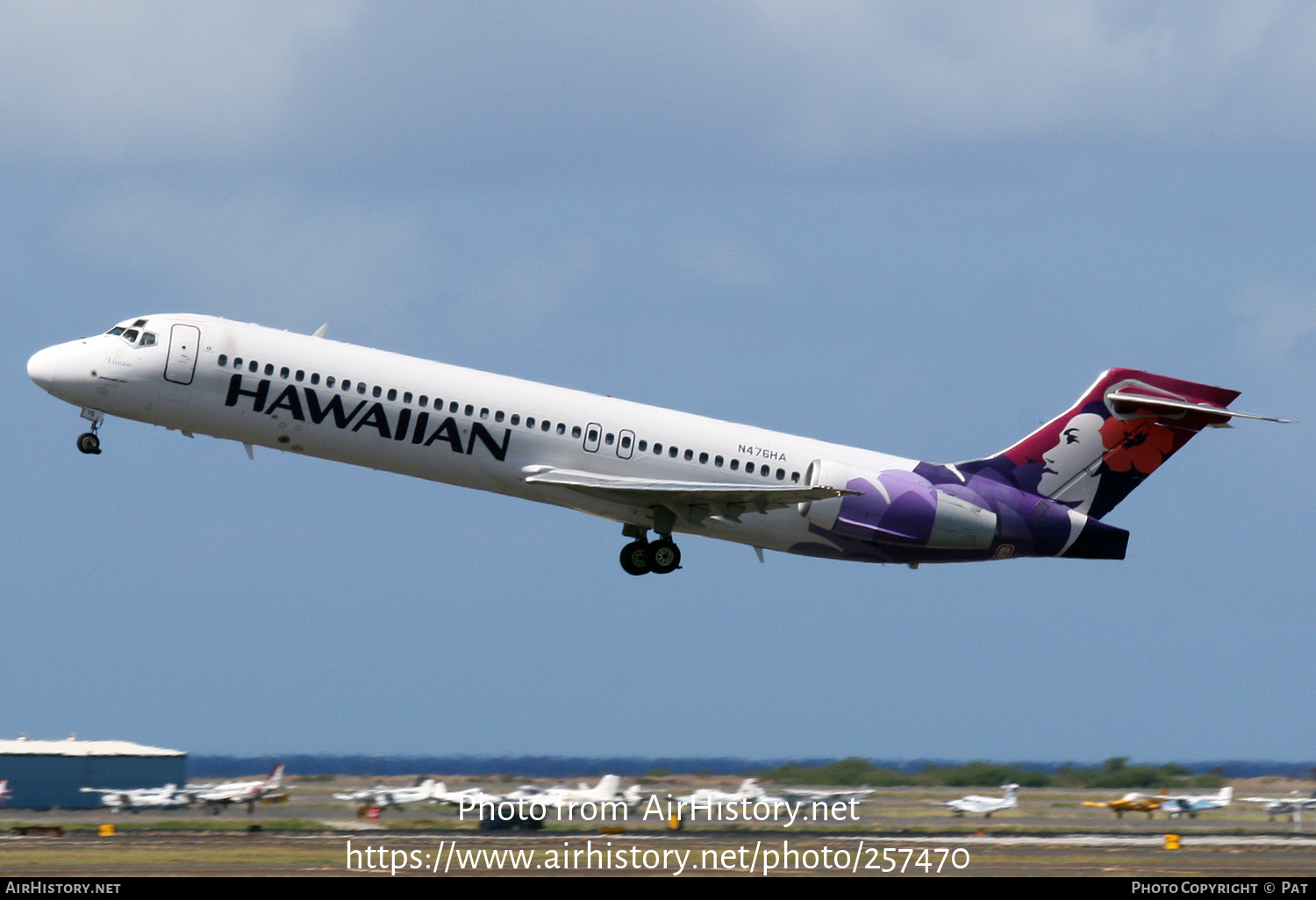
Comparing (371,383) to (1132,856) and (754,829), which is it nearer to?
(754,829)

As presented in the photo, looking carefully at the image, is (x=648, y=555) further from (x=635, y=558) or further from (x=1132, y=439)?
(x=1132, y=439)

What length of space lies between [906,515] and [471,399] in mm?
11375

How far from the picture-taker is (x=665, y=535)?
41.7m

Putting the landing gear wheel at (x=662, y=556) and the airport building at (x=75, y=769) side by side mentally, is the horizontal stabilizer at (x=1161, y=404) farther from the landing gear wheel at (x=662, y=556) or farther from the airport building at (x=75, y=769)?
the airport building at (x=75, y=769)

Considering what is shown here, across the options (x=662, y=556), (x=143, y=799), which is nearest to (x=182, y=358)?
(x=662, y=556)

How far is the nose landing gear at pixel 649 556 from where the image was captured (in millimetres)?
42094

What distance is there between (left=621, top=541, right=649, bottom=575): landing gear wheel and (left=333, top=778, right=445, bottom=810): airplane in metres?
11.5

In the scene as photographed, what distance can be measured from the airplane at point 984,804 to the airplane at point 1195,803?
5.23 meters

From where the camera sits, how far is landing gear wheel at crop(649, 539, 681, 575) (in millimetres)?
42031

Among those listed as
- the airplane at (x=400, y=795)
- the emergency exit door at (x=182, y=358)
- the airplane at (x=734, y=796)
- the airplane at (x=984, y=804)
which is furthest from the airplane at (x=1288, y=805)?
the emergency exit door at (x=182, y=358)

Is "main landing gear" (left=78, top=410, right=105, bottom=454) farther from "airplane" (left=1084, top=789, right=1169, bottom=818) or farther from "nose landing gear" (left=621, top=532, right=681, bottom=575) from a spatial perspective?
"airplane" (left=1084, top=789, right=1169, bottom=818)

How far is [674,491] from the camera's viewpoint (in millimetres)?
39344
